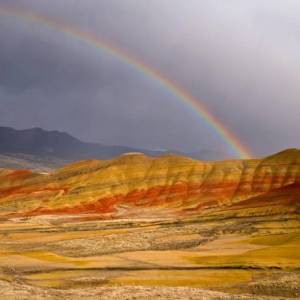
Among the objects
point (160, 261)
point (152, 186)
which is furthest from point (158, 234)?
point (152, 186)

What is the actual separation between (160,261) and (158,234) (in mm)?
29463

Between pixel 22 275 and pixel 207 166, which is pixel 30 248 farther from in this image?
pixel 207 166

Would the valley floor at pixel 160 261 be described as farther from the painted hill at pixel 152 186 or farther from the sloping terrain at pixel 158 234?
the painted hill at pixel 152 186

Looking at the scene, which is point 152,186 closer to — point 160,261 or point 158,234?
point 158,234

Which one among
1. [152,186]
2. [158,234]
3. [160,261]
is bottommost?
[160,261]

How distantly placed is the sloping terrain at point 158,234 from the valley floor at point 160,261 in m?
0.11

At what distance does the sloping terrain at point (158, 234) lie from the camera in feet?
141

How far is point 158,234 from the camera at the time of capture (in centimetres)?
8631

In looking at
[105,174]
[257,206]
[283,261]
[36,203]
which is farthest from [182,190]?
[283,261]

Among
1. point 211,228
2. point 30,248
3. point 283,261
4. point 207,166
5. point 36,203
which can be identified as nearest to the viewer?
point 283,261

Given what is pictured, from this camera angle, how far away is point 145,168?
19088 cm

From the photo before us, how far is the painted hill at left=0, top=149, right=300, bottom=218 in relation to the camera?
15888 centimetres

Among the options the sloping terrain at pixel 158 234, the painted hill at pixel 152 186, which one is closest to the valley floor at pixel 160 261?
the sloping terrain at pixel 158 234

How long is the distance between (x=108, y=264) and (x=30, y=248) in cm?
2400
